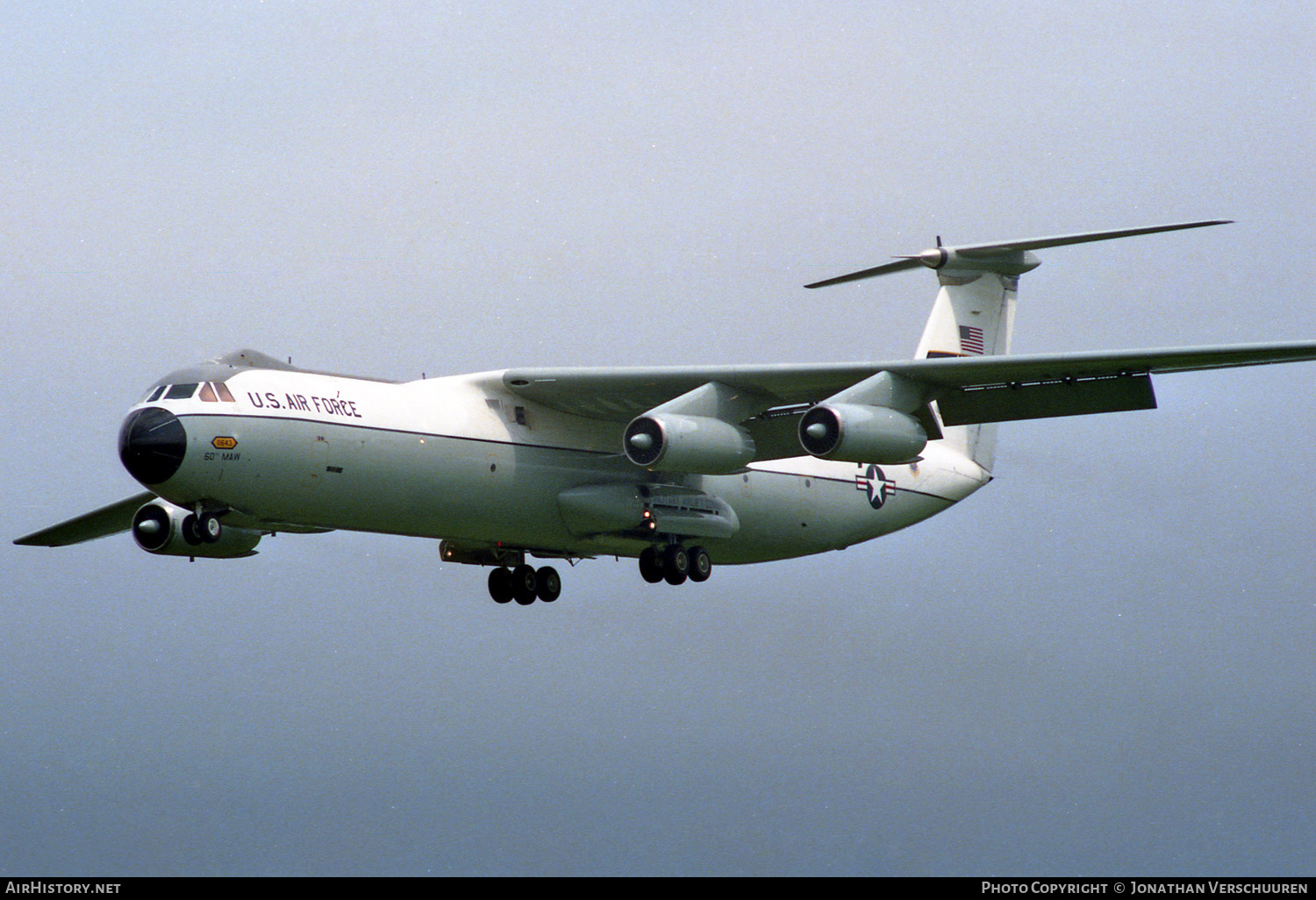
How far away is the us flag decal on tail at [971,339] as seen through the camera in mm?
27094

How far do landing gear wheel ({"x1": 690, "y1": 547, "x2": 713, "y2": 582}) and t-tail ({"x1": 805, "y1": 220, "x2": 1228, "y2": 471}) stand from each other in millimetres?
4776

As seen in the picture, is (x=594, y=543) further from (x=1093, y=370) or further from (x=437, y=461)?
(x=1093, y=370)

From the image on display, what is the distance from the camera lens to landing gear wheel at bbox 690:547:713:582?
23.7m

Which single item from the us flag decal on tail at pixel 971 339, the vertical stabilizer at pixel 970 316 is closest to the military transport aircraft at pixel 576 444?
the vertical stabilizer at pixel 970 316

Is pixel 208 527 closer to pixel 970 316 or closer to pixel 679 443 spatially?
pixel 679 443

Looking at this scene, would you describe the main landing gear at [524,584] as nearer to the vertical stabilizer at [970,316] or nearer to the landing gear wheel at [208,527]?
the landing gear wheel at [208,527]

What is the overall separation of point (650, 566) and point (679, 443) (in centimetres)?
356

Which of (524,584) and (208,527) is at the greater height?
(208,527)

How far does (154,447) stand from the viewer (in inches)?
753

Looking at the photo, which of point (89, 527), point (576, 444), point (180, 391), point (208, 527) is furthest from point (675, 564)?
point (89, 527)

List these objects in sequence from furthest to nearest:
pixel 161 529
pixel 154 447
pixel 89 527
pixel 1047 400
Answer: pixel 89 527
pixel 161 529
pixel 1047 400
pixel 154 447

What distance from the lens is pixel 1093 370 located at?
20.8 m

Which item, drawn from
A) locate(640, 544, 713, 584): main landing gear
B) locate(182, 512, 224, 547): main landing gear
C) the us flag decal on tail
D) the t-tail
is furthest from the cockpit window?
the us flag decal on tail

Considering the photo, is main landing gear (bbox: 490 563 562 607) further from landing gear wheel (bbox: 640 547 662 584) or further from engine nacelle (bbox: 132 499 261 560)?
engine nacelle (bbox: 132 499 261 560)
